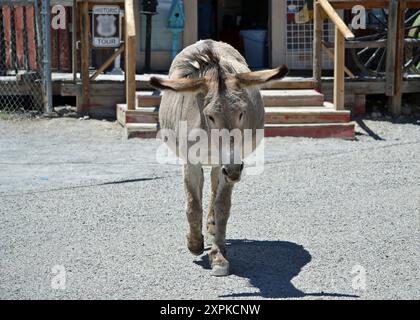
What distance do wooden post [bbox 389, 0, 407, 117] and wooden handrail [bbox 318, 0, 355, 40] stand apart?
1223 mm

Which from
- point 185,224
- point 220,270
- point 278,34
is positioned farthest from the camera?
point 278,34

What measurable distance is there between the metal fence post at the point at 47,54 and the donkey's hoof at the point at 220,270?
25.8ft

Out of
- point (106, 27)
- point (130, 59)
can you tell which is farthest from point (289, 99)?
point (106, 27)

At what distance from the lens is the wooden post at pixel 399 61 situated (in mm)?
13095

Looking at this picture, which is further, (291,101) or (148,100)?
(291,101)

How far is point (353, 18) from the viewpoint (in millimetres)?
14031

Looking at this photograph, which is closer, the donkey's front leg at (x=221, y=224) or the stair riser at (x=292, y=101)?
the donkey's front leg at (x=221, y=224)

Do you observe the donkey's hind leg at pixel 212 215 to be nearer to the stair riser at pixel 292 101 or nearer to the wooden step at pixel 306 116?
the wooden step at pixel 306 116

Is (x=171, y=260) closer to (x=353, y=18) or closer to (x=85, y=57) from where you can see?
(x=85, y=57)

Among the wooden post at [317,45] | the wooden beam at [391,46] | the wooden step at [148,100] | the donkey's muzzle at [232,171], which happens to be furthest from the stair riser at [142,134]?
the donkey's muzzle at [232,171]

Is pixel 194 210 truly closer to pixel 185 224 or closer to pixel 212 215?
pixel 212 215

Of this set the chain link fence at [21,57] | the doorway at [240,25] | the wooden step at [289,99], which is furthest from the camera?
the doorway at [240,25]

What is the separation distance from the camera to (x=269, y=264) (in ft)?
21.0

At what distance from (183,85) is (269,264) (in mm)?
1626
